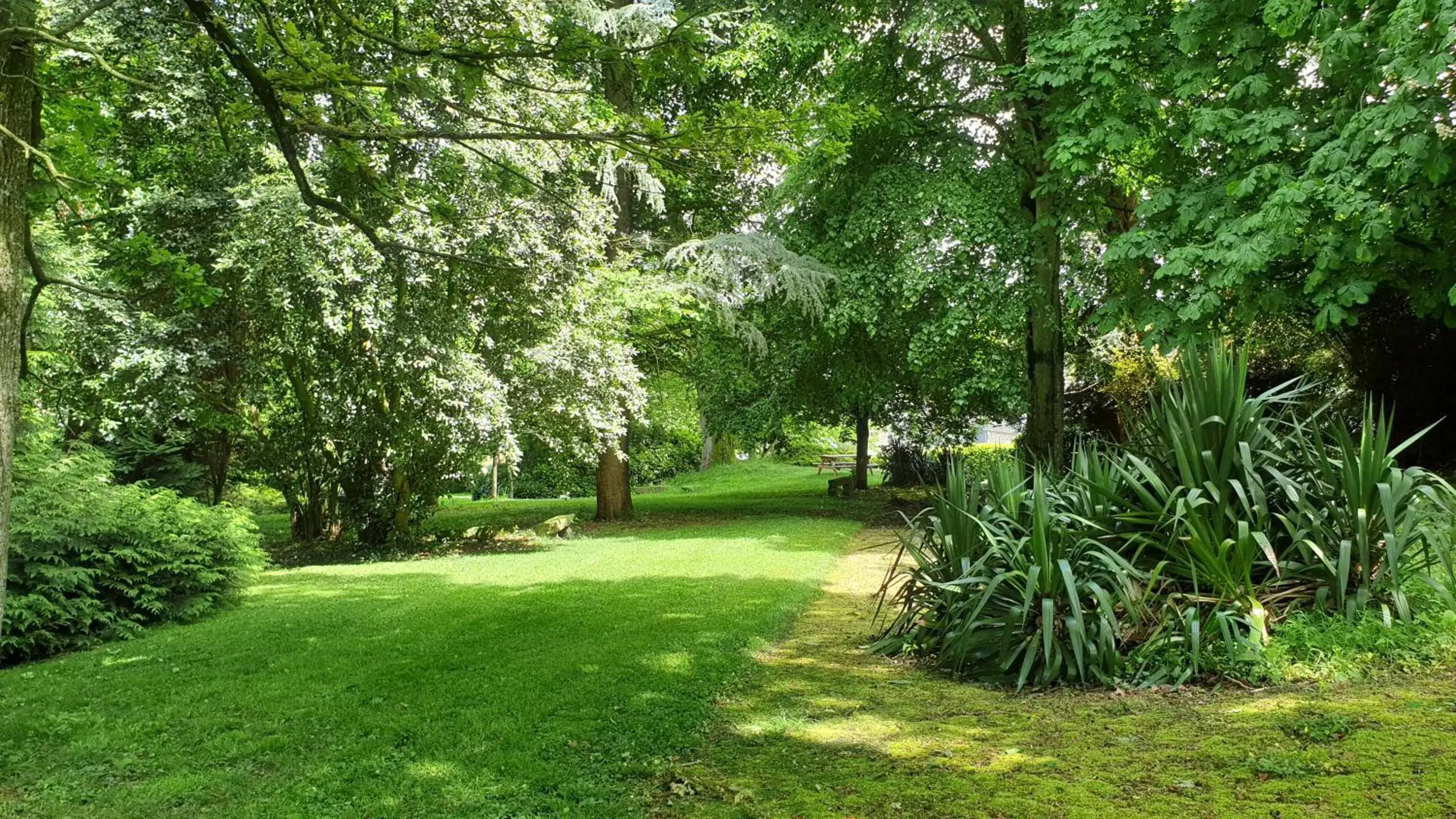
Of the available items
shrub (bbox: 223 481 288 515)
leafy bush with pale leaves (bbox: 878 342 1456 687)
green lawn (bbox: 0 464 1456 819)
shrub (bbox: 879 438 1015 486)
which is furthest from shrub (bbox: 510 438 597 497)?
leafy bush with pale leaves (bbox: 878 342 1456 687)

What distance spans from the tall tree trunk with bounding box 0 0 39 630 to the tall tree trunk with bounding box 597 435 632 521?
43.9 feet

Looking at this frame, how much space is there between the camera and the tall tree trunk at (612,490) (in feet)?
55.9

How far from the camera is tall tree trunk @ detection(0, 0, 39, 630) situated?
333 centimetres

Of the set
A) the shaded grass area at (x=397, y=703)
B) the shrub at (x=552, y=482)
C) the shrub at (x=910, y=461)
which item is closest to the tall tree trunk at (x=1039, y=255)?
the shaded grass area at (x=397, y=703)

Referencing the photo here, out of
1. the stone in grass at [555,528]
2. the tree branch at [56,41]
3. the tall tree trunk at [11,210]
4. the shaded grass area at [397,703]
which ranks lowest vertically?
the shaded grass area at [397,703]

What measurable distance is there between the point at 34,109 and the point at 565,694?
151 inches

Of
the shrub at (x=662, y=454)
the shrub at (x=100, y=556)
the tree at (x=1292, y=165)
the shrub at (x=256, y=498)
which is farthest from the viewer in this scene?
the shrub at (x=662, y=454)

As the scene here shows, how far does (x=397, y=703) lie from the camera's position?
491 centimetres

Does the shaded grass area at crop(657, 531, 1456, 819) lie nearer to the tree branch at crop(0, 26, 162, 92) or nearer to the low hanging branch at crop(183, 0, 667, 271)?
the low hanging branch at crop(183, 0, 667, 271)

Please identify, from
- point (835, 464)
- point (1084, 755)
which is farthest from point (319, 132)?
point (835, 464)

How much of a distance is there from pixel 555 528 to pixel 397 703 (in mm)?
9788

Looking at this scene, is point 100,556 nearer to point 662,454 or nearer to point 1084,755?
point 1084,755

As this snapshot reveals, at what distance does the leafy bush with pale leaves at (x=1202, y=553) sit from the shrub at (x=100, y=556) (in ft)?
21.7

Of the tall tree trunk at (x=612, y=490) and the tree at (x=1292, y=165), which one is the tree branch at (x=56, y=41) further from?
the tall tree trunk at (x=612, y=490)
